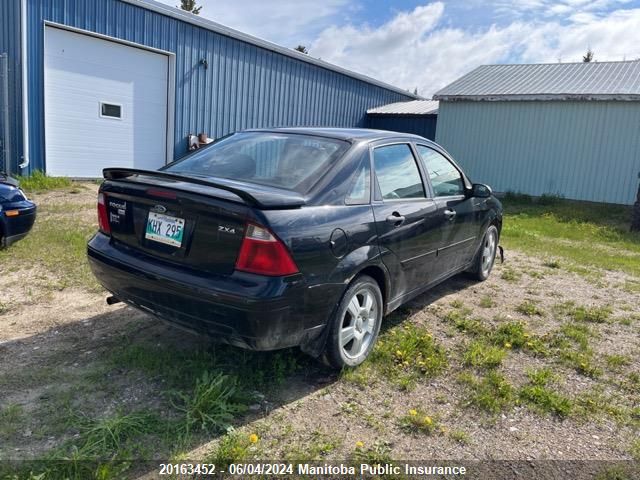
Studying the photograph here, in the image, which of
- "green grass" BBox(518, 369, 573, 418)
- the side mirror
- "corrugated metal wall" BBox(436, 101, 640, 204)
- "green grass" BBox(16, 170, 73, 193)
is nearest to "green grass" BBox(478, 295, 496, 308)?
the side mirror

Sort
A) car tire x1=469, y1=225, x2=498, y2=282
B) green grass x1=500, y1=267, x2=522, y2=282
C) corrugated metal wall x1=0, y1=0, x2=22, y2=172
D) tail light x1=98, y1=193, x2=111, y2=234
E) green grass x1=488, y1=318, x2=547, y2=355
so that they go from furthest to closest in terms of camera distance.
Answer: corrugated metal wall x1=0, y1=0, x2=22, y2=172, green grass x1=500, y1=267, x2=522, y2=282, car tire x1=469, y1=225, x2=498, y2=282, green grass x1=488, y1=318, x2=547, y2=355, tail light x1=98, y1=193, x2=111, y2=234

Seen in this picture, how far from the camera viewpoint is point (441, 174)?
181 inches

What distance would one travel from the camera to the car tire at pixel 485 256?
5586mm

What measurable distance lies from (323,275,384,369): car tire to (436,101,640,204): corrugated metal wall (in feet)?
42.0

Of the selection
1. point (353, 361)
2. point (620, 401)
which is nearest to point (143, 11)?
point (353, 361)

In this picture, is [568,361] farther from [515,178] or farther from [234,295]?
[515,178]

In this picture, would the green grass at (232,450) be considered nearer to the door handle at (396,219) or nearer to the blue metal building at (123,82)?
the door handle at (396,219)

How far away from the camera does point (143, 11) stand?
462 inches

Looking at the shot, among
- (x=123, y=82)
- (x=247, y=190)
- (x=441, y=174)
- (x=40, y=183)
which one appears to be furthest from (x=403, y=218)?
(x=123, y=82)

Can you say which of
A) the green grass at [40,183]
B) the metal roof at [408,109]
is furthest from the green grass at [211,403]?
the metal roof at [408,109]

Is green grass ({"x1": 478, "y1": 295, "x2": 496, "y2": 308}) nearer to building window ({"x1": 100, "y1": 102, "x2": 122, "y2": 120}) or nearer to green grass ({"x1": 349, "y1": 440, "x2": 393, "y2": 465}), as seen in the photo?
green grass ({"x1": 349, "y1": 440, "x2": 393, "y2": 465})

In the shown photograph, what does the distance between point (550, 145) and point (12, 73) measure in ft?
44.9

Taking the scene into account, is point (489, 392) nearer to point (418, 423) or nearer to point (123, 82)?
point (418, 423)

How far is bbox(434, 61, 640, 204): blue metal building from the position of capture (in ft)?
44.1
